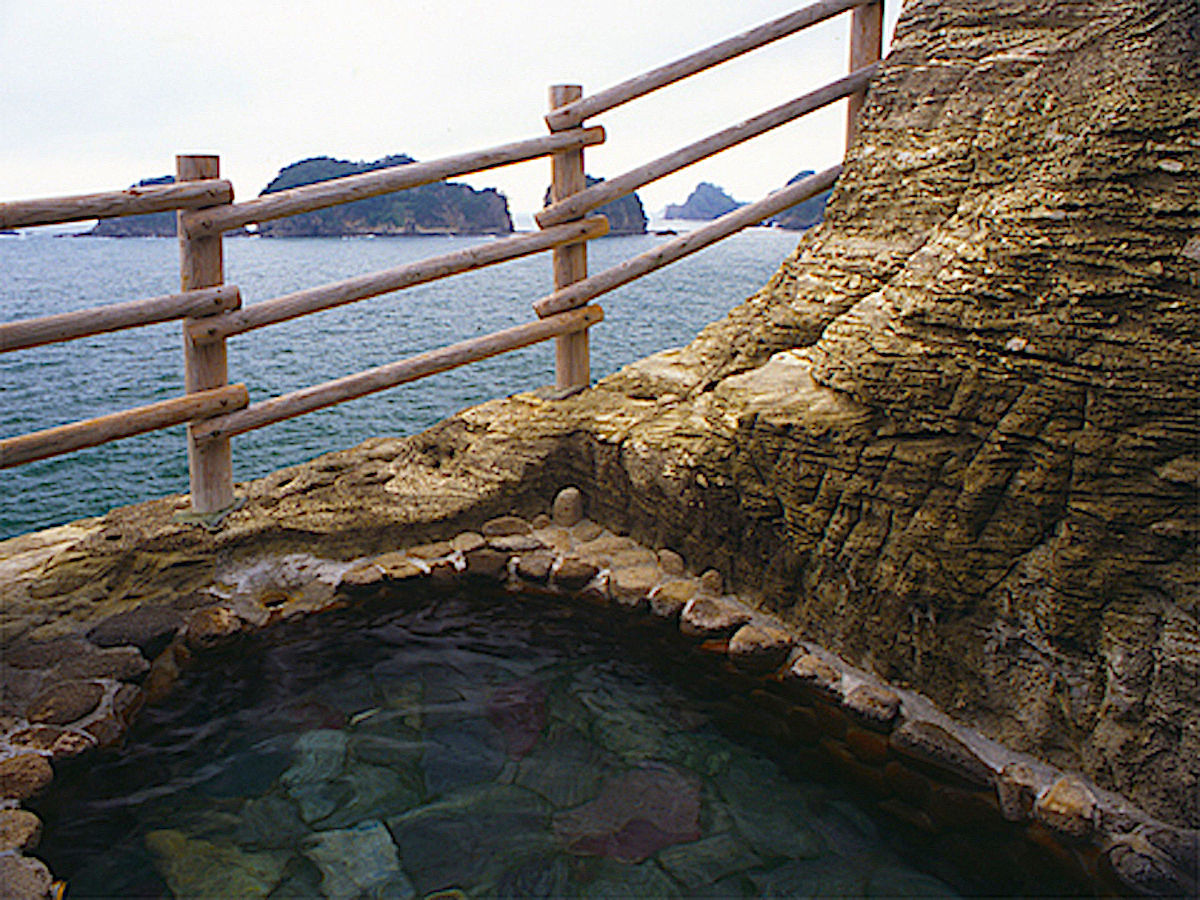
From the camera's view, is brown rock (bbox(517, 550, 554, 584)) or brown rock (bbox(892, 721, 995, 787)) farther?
brown rock (bbox(517, 550, 554, 584))

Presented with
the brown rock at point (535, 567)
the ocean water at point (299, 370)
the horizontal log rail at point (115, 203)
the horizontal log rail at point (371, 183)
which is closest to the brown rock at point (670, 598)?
the brown rock at point (535, 567)

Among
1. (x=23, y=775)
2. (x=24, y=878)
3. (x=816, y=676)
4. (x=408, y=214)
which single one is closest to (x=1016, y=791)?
(x=816, y=676)

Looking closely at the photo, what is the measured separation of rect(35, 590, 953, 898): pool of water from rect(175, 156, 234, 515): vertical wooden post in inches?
41.8

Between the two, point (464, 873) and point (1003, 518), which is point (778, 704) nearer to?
point (1003, 518)

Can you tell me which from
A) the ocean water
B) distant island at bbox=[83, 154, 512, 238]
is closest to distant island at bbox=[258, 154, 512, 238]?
distant island at bbox=[83, 154, 512, 238]

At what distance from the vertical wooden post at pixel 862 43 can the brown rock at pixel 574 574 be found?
3.21 meters

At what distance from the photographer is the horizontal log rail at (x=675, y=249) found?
5.29m

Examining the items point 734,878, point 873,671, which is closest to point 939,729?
point 873,671

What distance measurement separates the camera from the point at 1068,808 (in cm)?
279

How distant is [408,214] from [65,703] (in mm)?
65143

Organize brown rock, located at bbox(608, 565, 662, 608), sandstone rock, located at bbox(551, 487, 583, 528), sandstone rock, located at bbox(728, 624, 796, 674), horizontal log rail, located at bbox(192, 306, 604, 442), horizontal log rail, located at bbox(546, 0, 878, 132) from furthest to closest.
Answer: horizontal log rail, located at bbox(546, 0, 878, 132), sandstone rock, located at bbox(551, 487, 583, 528), horizontal log rail, located at bbox(192, 306, 604, 442), brown rock, located at bbox(608, 565, 662, 608), sandstone rock, located at bbox(728, 624, 796, 674)

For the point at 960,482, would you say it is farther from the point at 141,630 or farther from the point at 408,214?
the point at 408,214

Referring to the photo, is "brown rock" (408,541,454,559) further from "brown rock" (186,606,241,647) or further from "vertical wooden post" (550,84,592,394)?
"vertical wooden post" (550,84,592,394)

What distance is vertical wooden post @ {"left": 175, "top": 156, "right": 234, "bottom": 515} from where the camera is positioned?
4.29 metres
